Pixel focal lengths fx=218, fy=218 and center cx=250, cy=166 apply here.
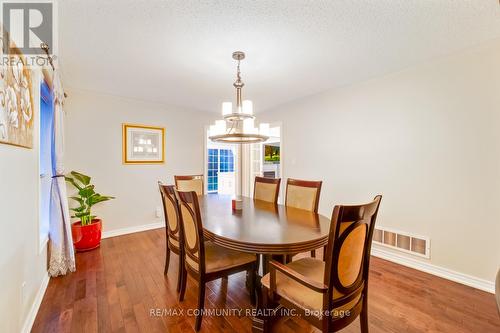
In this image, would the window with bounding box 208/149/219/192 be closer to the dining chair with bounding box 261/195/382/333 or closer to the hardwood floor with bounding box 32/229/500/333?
the hardwood floor with bounding box 32/229/500/333

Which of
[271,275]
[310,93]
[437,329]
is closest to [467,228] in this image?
[437,329]

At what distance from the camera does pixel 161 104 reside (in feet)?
13.5

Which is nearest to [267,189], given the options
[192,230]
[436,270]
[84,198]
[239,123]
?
[239,123]

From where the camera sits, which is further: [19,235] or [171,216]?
[171,216]

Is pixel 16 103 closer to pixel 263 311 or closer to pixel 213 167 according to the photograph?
pixel 263 311

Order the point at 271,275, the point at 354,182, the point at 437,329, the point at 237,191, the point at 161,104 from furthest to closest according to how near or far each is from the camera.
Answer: the point at 237,191 < the point at 161,104 < the point at 354,182 < the point at 437,329 < the point at 271,275

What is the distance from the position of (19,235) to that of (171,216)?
105cm

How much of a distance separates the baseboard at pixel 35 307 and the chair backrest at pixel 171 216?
110 cm

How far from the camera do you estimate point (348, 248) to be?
1150 mm

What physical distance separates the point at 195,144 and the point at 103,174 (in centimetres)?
172

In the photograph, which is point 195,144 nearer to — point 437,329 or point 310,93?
point 310,93

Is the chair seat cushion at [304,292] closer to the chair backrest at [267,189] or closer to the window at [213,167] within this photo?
the chair backrest at [267,189]

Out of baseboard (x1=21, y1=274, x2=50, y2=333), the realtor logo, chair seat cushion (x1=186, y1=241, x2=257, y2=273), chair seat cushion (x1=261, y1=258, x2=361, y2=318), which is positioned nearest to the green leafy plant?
baseboard (x1=21, y1=274, x2=50, y2=333)

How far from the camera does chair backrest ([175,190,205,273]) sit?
1580mm
